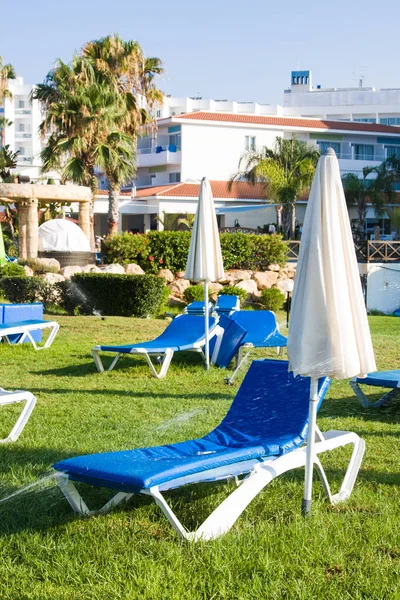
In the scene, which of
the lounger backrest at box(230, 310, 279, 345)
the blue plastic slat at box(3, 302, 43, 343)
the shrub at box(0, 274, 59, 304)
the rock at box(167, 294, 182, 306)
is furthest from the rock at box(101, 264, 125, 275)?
the lounger backrest at box(230, 310, 279, 345)

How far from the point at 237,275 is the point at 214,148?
3234 centimetres

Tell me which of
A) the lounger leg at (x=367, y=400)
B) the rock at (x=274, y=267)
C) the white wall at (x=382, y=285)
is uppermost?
the lounger leg at (x=367, y=400)

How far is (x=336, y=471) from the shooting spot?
5.95 m

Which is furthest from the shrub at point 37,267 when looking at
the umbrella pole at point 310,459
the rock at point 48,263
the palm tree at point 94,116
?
the umbrella pole at point 310,459

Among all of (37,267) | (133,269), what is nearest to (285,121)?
(133,269)

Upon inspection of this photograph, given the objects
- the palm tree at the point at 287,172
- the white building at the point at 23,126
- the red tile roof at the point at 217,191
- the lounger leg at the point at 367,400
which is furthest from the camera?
the white building at the point at 23,126

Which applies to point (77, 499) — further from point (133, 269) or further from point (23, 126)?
point (23, 126)

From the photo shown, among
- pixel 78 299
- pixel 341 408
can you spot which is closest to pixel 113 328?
pixel 78 299

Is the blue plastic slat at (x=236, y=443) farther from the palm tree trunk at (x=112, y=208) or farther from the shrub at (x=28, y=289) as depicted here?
the palm tree trunk at (x=112, y=208)

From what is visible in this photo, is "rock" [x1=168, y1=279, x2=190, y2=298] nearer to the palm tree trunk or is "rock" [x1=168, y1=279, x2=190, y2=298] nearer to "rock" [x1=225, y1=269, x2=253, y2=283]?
"rock" [x1=225, y1=269, x2=253, y2=283]

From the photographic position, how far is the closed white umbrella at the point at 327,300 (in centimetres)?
475

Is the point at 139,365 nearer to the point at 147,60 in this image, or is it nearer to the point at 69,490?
the point at 69,490

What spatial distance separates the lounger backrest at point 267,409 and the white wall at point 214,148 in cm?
5193

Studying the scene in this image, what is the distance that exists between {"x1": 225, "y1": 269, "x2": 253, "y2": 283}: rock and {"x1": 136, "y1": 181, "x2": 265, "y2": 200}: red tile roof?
1031 inches
